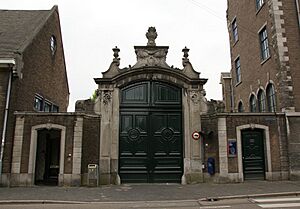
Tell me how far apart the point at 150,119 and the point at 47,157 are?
5589 mm

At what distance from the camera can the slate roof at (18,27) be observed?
14062 mm

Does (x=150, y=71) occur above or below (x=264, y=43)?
below

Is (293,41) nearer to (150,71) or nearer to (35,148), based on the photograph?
(150,71)

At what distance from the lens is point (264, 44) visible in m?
17.0

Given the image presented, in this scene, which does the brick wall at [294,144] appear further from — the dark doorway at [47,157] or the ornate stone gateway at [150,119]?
the dark doorway at [47,157]

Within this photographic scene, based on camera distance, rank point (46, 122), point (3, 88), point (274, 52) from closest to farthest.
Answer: point (46, 122)
point (3, 88)
point (274, 52)

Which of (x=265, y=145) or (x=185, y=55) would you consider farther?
(x=185, y=55)

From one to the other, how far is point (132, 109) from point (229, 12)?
14619mm

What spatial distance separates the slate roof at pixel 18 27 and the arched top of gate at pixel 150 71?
182 inches

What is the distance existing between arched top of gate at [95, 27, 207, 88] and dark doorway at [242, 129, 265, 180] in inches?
129

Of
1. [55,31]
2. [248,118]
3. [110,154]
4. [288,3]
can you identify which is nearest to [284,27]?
[288,3]

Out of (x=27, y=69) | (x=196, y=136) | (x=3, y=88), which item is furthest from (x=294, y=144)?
(x=27, y=69)

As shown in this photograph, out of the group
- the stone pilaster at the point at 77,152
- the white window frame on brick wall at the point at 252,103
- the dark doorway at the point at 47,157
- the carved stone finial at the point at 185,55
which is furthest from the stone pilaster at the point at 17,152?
the white window frame on brick wall at the point at 252,103

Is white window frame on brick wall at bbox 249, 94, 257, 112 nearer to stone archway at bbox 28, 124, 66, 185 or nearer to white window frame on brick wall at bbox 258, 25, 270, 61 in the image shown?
white window frame on brick wall at bbox 258, 25, 270, 61
